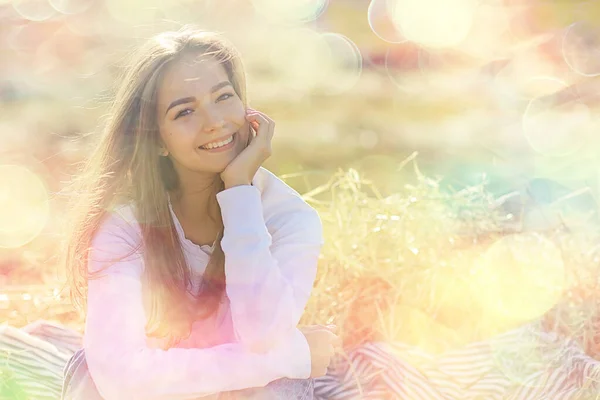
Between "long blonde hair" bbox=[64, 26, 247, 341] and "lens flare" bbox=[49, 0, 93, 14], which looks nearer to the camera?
"long blonde hair" bbox=[64, 26, 247, 341]

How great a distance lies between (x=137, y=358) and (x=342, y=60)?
623 centimetres

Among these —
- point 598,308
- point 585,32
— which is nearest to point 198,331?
point 598,308

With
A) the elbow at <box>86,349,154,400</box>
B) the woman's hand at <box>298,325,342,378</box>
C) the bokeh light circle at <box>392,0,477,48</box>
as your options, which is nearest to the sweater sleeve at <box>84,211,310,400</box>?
the elbow at <box>86,349,154,400</box>

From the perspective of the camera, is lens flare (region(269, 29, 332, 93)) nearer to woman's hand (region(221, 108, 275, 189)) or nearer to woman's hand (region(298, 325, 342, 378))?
woman's hand (region(221, 108, 275, 189))

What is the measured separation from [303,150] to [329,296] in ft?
10.8

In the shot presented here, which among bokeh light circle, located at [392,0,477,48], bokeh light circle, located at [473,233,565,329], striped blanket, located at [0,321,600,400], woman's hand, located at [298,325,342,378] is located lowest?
bokeh light circle, located at [392,0,477,48]

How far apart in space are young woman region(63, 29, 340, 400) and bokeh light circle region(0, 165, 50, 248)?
2.53m

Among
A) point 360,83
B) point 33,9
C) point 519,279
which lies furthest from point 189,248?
point 33,9

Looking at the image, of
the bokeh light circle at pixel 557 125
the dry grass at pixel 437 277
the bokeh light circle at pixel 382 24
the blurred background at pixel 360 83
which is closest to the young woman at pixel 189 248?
the dry grass at pixel 437 277

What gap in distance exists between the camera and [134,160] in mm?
2035

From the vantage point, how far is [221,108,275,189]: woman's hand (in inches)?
74.6

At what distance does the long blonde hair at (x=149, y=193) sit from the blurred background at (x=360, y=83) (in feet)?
9.42

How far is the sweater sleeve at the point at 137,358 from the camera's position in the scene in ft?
5.69

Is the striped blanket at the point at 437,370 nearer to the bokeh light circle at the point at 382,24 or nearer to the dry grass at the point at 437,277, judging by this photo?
the dry grass at the point at 437,277
